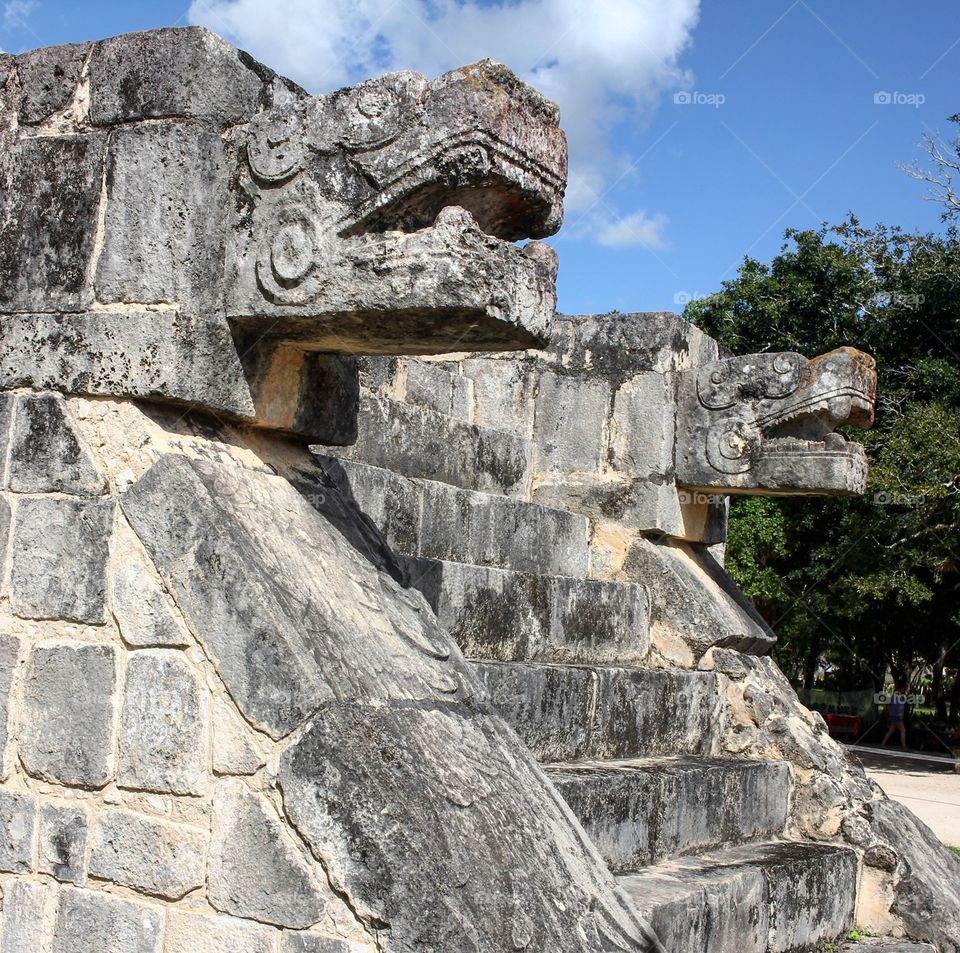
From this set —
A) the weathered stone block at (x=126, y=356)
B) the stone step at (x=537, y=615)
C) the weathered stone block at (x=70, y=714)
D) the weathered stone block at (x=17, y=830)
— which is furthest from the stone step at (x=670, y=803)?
the weathered stone block at (x=126, y=356)

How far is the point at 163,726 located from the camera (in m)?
3.31

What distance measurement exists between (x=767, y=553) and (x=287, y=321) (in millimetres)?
19024

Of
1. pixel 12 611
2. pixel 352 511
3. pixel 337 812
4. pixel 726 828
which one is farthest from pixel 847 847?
pixel 12 611

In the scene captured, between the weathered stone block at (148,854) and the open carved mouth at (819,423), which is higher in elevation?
the open carved mouth at (819,423)

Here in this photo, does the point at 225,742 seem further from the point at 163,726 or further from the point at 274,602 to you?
the point at 274,602

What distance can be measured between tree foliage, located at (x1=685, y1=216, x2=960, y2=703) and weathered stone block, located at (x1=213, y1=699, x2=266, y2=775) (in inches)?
527

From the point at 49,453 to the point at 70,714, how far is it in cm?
74

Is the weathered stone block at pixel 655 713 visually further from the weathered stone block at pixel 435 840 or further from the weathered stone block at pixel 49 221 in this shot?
the weathered stone block at pixel 49 221

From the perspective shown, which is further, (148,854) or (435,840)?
(148,854)

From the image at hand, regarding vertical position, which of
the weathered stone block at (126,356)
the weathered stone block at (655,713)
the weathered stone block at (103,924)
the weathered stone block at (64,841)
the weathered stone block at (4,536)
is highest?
the weathered stone block at (126,356)

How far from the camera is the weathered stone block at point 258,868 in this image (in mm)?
3004

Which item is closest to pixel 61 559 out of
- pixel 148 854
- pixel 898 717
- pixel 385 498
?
pixel 148 854

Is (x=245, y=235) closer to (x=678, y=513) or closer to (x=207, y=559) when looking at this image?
(x=207, y=559)

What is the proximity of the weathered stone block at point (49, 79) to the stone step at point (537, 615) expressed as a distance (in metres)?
2.12
